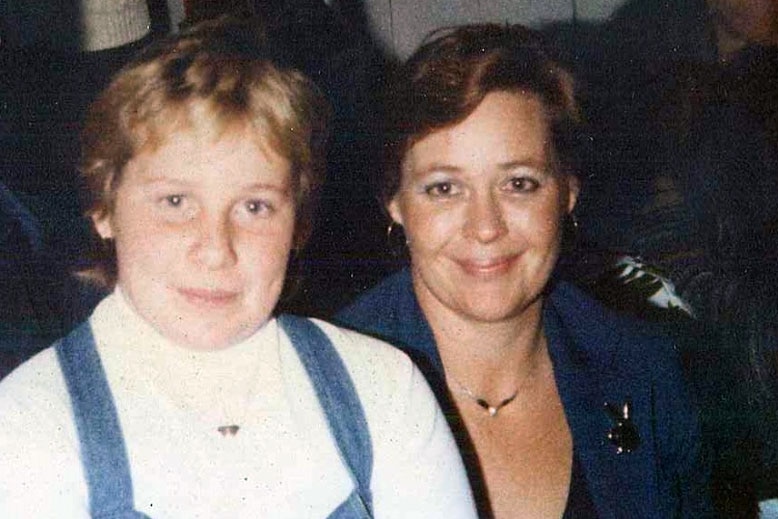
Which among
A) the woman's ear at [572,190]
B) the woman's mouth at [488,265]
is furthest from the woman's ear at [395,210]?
the woman's ear at [572,190]

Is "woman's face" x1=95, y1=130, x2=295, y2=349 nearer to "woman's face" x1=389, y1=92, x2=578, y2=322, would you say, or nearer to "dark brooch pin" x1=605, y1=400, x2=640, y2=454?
"woman's face" x1=389, y1=92, x2=578, y2=322

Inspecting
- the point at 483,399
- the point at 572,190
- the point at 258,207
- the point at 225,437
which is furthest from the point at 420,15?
the point at 225,437

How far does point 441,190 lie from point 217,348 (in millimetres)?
373

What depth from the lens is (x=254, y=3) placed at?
145 centimetres

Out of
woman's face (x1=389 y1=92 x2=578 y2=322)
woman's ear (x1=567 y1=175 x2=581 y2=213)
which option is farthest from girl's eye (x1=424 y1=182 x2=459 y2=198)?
woman's ear (x1=567 y1=175 x2=581 y2=213)

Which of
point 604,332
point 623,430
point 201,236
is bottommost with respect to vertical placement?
point 623,430

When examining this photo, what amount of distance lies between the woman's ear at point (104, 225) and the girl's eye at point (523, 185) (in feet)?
1.52

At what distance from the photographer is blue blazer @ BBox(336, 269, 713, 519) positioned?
1178 millimetres

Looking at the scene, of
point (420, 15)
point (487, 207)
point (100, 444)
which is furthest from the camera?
point (420, 15)

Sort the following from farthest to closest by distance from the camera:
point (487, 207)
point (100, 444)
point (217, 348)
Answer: point (487, 207) → point (217, 348) → point (100, 444)

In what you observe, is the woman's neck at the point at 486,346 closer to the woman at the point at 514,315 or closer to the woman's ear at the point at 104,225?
the woman at the point at 514,315

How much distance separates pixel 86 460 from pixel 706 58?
4.92ft

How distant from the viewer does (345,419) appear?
83cm

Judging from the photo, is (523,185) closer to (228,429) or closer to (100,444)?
(228,429)
